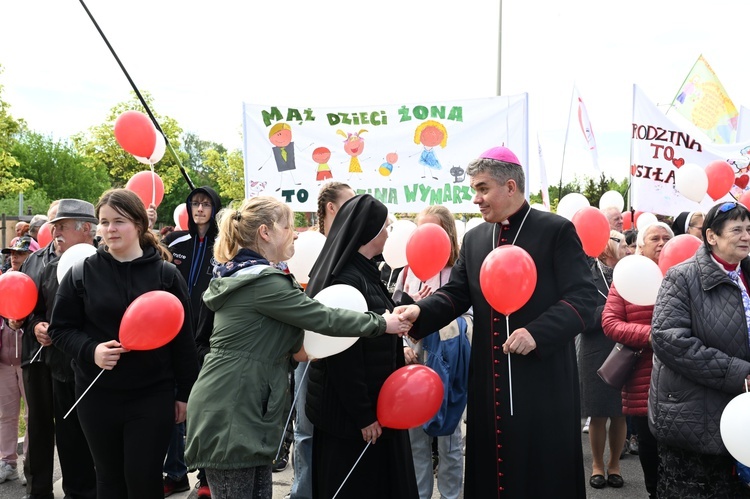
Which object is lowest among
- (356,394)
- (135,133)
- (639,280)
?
(356,394)

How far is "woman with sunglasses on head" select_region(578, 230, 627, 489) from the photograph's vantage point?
5352mm

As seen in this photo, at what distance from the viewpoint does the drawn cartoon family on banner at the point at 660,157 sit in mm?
7875

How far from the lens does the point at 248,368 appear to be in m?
2.90

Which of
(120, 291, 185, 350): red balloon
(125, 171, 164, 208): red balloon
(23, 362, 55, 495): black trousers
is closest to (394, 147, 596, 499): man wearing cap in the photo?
(120, 291, 185, 350): red balloon

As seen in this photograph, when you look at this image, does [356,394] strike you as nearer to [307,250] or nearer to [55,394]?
[307,250]

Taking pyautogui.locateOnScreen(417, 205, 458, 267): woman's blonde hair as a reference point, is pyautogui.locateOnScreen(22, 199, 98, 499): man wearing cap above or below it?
below

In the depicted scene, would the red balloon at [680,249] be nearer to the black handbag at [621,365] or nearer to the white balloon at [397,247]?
the black handbag at [621,365]

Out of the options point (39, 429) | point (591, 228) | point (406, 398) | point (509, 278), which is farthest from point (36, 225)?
point (591, 228)

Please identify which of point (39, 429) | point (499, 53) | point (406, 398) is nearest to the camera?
point (406, 398)

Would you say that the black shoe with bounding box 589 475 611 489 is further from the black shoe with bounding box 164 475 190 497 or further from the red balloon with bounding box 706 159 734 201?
the red balloon with bounding box 706 159 734 201

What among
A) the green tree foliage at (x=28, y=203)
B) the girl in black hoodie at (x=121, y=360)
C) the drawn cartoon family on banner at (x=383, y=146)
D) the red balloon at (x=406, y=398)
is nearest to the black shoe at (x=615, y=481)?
the red balloon at (x=406, y=398)

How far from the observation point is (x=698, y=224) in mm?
6547

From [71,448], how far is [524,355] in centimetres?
323

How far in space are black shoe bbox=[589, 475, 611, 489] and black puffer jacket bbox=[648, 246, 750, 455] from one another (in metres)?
1.91
